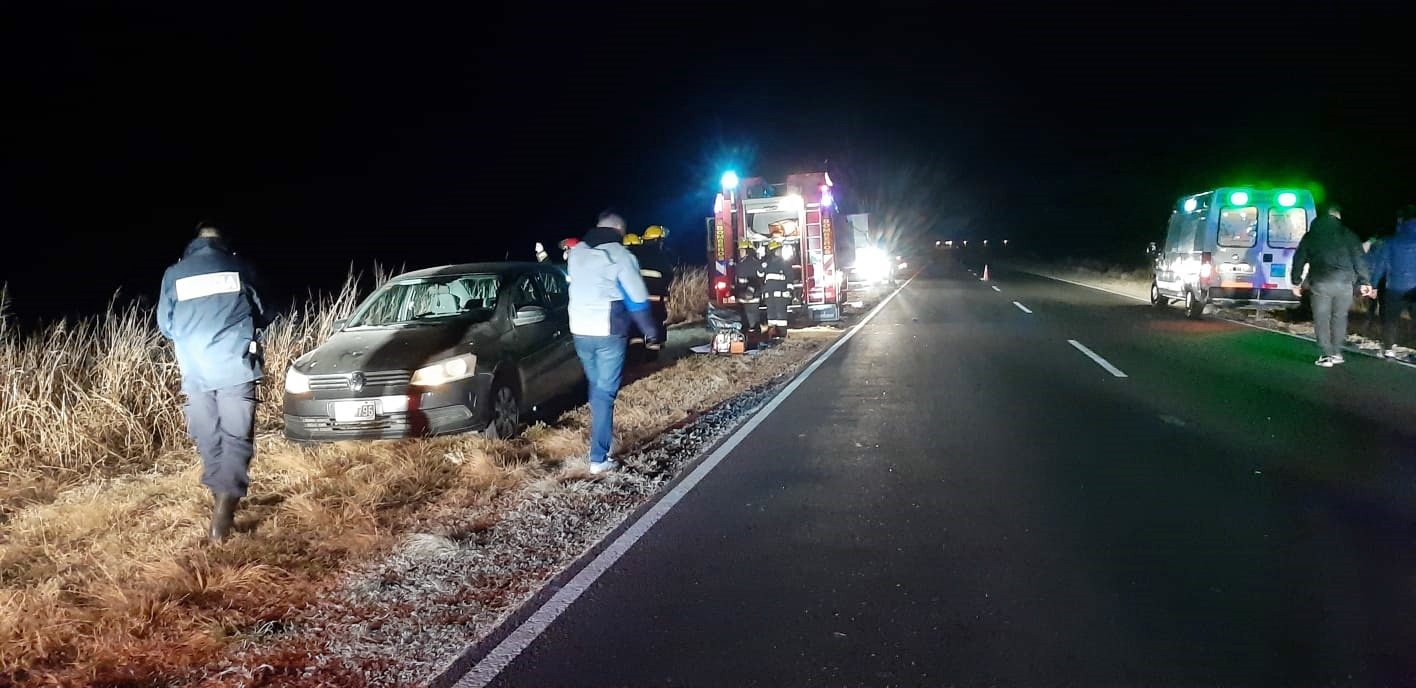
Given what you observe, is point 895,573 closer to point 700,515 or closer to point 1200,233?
point 700,515

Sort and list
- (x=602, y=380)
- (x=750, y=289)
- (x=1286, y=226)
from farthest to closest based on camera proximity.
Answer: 1. (x=1286, y=226)
2. (x=750, y=289)
3. (x=602, y=380)

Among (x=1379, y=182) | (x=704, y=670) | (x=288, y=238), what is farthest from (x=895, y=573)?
(x=1379, y=182)

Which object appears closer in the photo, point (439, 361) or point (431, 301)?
point (439, 361)

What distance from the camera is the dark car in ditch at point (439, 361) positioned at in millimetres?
7223

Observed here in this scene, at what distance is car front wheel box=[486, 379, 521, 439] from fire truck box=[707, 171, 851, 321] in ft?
31.2

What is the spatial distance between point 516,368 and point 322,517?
108 inches

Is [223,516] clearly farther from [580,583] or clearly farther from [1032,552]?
[1032,552]

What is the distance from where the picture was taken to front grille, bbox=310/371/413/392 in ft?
23.7

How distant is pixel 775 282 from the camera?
14586 millimetres

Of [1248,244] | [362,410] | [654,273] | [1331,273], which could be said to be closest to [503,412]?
[362,410]

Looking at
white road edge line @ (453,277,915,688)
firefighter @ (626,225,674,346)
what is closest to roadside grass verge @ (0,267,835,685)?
white road edge line @ (453,277,915,688)

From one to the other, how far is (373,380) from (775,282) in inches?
328

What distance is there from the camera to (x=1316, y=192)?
711 inches

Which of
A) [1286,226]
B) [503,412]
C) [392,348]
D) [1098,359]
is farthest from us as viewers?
[1286,226]
